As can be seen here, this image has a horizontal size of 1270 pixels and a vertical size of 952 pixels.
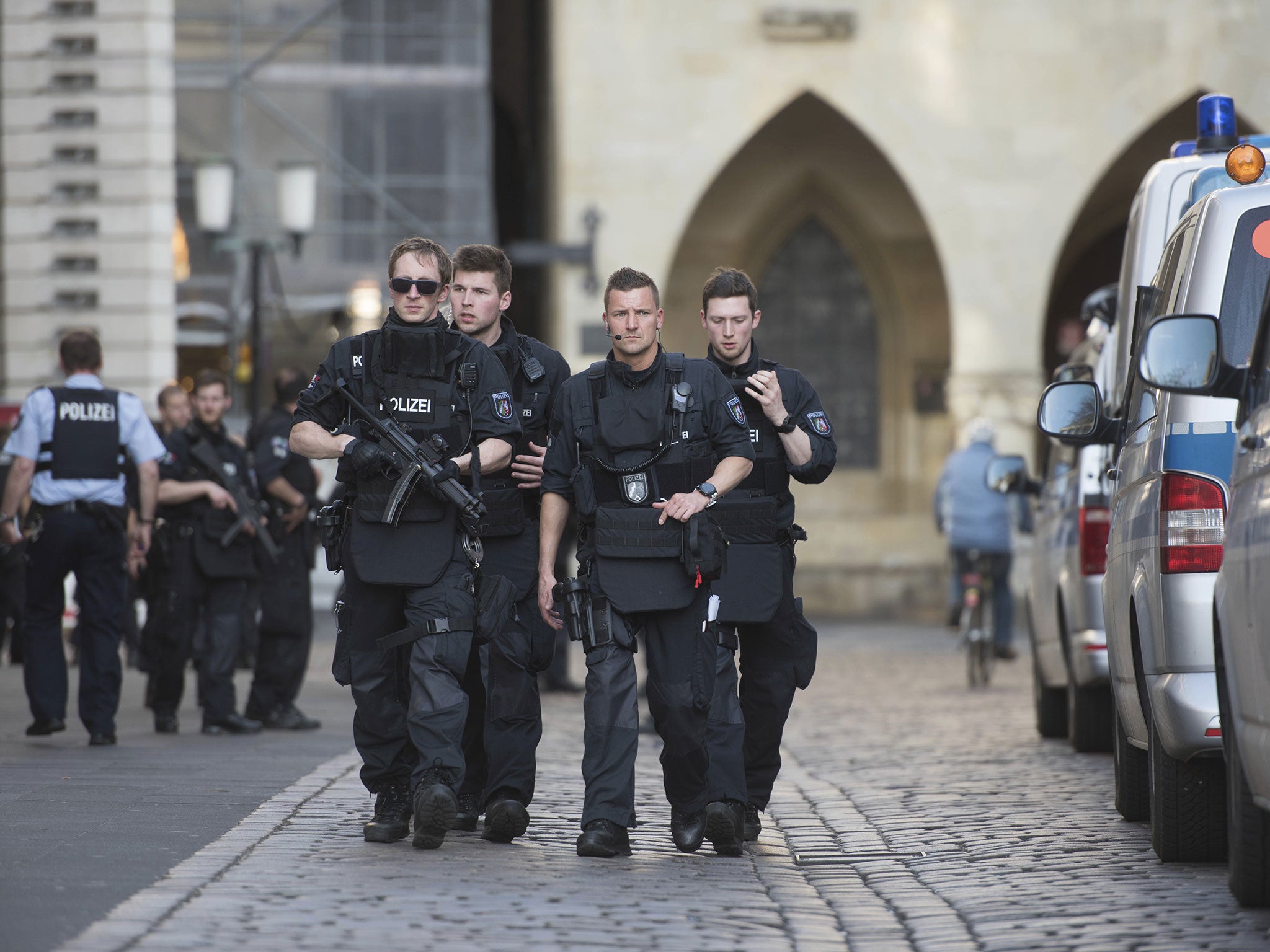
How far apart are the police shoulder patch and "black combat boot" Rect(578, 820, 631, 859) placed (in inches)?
53.7

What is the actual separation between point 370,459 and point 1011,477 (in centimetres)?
622

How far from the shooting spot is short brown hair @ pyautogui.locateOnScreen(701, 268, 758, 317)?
7102mm

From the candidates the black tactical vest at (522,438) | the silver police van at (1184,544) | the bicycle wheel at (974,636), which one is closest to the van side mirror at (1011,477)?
the bicycle wheel at (974,636)

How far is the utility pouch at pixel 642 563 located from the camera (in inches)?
253

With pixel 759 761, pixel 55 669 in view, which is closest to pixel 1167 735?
pixel 759 761

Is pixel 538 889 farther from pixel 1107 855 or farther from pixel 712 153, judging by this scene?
pixel 712 153

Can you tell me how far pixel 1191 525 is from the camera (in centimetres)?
607

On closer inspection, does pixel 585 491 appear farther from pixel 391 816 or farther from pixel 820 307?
pixel 820 307

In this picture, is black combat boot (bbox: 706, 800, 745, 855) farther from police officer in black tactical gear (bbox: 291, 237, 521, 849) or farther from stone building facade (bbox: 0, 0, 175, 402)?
stone building facade (bbox: 0, 0, 175, 402)

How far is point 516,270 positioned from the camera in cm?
2567

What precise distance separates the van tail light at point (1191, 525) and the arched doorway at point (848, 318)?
54.1 feet

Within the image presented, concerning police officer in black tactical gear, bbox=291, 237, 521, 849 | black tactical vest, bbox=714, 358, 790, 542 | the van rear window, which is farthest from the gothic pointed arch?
the van rear window

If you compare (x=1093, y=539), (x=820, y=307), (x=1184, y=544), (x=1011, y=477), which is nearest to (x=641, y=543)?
(x=1184, y=544)

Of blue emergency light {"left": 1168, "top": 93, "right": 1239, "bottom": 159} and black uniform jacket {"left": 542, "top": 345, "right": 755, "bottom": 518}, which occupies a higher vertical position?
blue emergency light {"left": 1168, "top": 93, "right": 1239, "bottom": 159}
